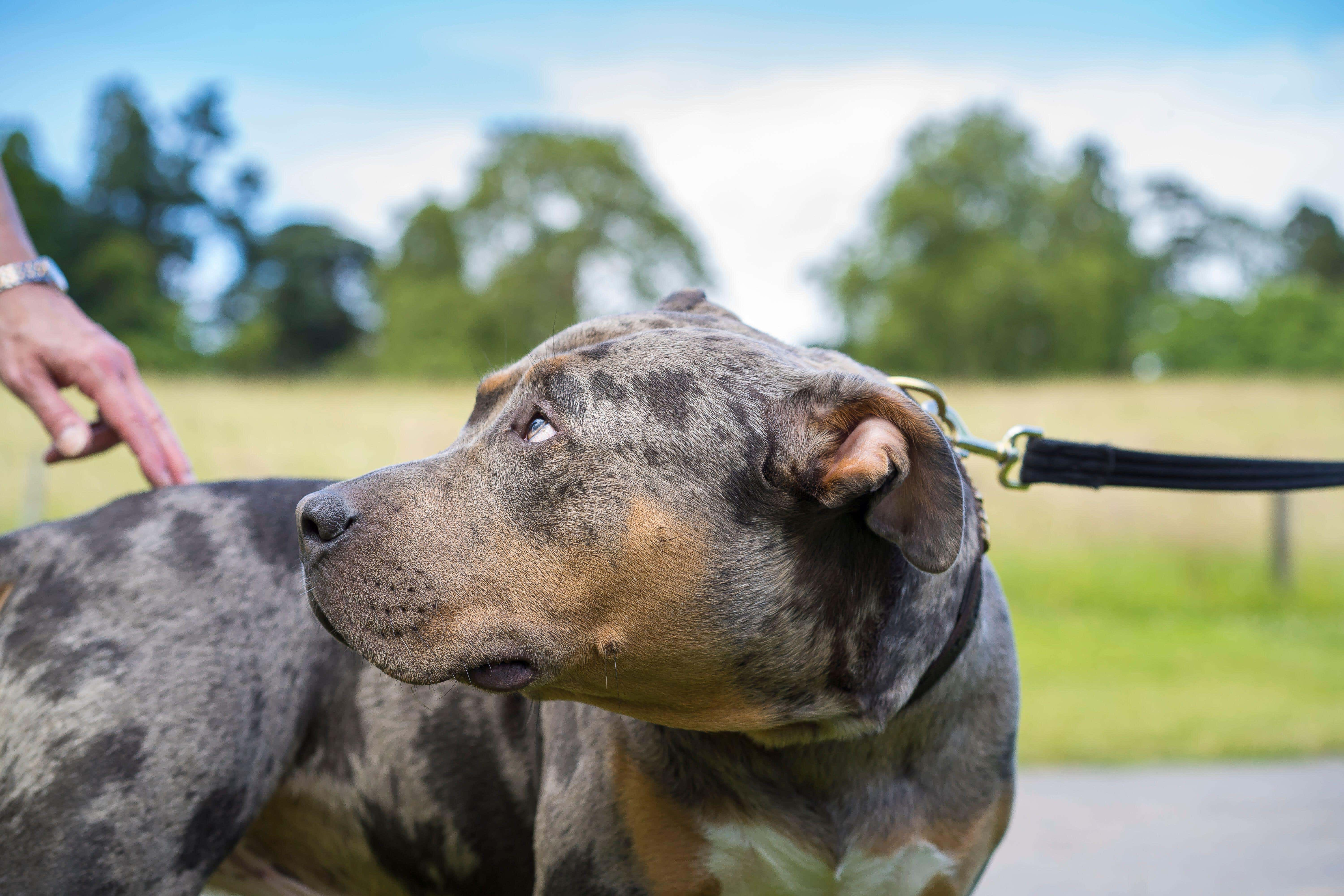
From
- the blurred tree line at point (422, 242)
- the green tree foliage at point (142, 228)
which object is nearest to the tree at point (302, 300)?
the green tree foliage at point (142, 228)

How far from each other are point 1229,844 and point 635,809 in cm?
379

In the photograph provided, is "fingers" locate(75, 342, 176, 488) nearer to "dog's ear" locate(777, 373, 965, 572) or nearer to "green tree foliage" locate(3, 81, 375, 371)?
"dog's ear" locate(777, 373, 965, 572)

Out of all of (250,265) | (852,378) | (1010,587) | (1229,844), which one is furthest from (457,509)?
(250,265)

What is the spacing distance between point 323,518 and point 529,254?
3571 centimetres

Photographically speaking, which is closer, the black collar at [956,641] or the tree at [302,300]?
the black collar at [956,641]

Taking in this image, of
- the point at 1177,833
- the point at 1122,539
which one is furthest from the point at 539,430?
the point at 1122,539

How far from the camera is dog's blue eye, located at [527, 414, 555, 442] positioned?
6.75 ft

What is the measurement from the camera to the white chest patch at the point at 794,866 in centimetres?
217

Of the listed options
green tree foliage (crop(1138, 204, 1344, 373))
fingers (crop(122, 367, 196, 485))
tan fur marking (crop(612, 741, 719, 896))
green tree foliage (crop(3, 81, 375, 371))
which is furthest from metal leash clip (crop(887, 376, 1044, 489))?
green tree foliage (crop(1138, 204, 1344, 373))

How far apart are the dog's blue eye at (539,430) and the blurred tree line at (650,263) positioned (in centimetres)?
2994

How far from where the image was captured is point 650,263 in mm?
36562

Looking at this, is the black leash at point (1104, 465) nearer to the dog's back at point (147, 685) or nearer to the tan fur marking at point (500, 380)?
the tan fur marking at point (500, 380)

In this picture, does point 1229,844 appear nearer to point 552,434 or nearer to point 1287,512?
point 552,434

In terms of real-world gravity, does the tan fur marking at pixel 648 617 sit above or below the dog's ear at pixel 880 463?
below
